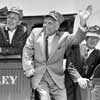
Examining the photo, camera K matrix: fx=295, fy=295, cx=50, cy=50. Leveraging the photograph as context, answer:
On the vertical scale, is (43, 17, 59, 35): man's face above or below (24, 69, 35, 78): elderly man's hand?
above

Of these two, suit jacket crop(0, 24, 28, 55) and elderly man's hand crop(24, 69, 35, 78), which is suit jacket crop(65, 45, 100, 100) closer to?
elderly man's hand crop(24, 69, 35, 78)

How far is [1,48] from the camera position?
3809mm

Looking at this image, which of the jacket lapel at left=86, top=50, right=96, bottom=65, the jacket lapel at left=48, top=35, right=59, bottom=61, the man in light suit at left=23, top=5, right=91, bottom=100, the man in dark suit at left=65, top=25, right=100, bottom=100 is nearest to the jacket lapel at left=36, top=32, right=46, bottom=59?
the man in light suit at left=23, top=5, right=91, bottom=100

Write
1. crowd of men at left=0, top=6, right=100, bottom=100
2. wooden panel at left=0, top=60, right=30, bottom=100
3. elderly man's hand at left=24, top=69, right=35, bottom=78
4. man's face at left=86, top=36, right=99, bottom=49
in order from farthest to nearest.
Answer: man's face at left=86, top=36, right=99, bottom=49
wooden panel at left=0, top=60, right=30, bottom=100
crowd of men at left=0, top=6, right=100, bottom=100
elderly man's hand at left=24, top=69, right=35, bottom=78

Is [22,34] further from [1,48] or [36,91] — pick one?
[36,91]

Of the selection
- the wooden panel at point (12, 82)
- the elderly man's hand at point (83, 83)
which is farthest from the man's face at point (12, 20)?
the elderly man's hand at point (83, 83)

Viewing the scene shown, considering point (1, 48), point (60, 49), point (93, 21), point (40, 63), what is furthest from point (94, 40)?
point (93, 21)

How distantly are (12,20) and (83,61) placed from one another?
3.60ft

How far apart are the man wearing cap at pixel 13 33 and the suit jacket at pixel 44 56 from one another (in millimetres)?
236

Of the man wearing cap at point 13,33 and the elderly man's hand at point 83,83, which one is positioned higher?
the man wearing cap at point 13,33

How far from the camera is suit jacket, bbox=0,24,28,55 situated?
149 inches

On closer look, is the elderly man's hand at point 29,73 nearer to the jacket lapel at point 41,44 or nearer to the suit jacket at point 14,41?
the jacket lapel at point 41,44

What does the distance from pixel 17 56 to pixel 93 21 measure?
126 inches

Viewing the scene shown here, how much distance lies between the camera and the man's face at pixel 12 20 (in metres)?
3.93
